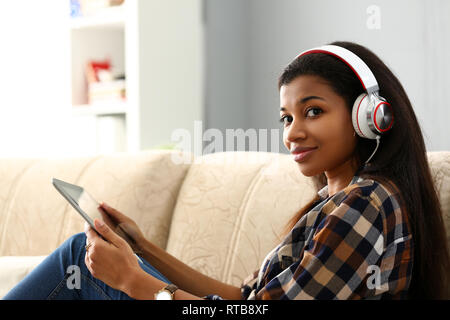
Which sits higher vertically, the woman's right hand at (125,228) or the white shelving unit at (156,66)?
the white shelving unit at (156,66)

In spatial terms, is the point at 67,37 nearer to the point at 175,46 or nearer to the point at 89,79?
the point at 89,79

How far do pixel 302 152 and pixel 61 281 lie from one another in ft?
1.93

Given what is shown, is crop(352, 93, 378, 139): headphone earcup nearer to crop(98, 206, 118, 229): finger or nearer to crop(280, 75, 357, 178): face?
crop(280, 75, 357, 178): face

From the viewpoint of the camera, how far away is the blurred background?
2.34 meters

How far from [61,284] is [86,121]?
2.16 meters

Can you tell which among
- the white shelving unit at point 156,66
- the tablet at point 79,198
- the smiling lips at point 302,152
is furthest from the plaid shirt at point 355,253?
the white shelving unit at point 156,66

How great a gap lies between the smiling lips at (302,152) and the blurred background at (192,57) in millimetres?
1354

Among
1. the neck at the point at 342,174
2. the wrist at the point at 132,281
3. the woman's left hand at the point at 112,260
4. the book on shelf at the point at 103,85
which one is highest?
the book on shelf at the point at 103,85

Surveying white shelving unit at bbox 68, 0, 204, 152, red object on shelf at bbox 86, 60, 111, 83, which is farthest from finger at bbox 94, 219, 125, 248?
red object on shelf at bbox 86, 60, 111, 83

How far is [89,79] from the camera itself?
290cm

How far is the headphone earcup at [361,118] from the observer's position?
0.92 metres

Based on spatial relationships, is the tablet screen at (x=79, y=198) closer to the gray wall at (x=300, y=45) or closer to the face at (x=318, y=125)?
the face at (x=318, y=125)

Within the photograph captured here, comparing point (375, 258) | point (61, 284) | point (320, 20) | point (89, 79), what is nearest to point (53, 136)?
point (89, 79)

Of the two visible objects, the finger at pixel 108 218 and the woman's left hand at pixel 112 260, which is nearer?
the woman's left hand at pixel 112 260
